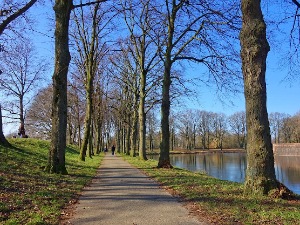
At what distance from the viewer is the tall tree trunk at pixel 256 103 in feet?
26.1

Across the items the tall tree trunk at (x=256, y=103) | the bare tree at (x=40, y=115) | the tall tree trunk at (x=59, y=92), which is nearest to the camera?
the tall tree trunk at (x=256, y=103)

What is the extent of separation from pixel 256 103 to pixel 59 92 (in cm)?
758

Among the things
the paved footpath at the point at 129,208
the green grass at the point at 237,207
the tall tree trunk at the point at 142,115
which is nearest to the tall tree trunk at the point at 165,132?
the paved footpath at the point at 129,208

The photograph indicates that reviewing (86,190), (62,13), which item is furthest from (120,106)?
(86,190)

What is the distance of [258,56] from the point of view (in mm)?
8297

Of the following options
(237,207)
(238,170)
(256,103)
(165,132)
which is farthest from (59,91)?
Result: (238,170)

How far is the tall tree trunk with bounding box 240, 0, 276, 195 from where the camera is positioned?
7.97m

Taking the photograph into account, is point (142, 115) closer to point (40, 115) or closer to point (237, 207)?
point (237, 207)

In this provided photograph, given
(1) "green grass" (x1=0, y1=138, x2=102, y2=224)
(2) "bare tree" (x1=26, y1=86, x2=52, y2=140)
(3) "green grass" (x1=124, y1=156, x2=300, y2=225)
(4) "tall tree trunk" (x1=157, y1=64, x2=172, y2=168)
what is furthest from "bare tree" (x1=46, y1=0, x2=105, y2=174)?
(2) "bare tree" (x1=26, y1=86, x2=52, y2=140)

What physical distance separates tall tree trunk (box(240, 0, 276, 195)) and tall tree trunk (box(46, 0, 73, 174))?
7.16 m

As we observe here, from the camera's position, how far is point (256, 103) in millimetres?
8188

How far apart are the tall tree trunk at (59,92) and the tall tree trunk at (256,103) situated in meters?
7.16

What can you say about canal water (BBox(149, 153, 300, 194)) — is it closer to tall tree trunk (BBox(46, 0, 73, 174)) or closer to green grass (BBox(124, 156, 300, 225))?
green grass (BBox(124, 156, 300, 225))

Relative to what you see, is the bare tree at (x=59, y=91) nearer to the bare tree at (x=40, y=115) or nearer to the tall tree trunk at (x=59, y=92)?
the tall tree trunk at (x=59, y=92)
